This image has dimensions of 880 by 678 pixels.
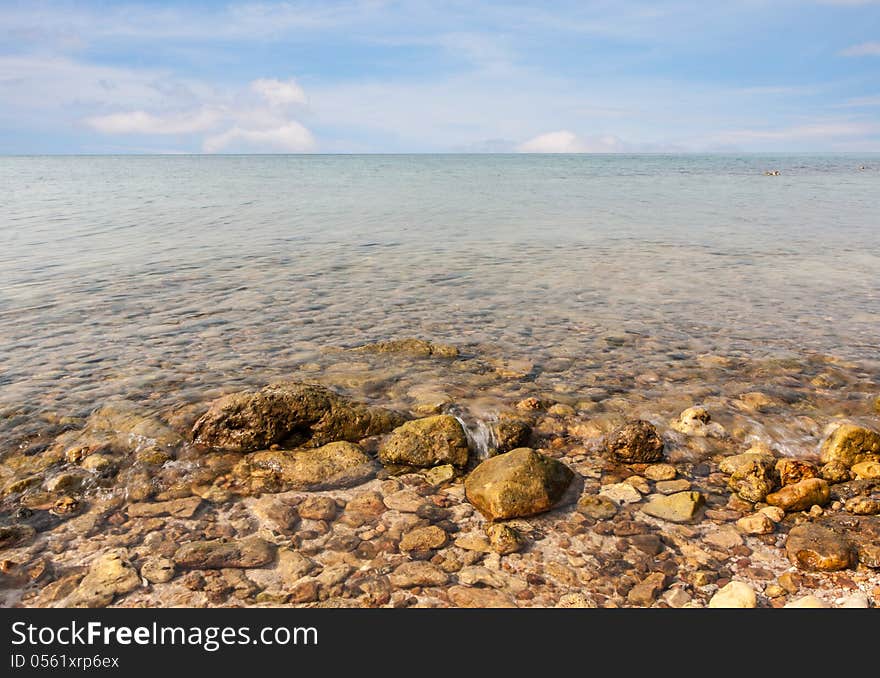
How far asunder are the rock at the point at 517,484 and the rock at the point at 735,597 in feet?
5.75

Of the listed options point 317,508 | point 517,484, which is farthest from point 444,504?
point 317,508

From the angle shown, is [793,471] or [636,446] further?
[636,446]

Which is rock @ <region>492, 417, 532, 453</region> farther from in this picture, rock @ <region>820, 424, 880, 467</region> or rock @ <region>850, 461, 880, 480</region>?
rock @ <region>850, 461, 880, 480</region>

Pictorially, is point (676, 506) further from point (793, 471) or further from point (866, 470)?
point (866, 470)

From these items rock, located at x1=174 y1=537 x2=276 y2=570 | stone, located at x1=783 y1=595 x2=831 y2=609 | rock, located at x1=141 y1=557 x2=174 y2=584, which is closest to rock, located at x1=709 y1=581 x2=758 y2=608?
stone, located at x1=783 y1=595 x2=831 y2=609

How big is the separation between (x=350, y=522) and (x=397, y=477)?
946mm

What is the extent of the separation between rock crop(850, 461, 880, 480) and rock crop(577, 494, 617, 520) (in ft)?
9.52

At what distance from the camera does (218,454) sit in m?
6.86

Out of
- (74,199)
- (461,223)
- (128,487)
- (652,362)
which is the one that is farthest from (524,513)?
(74,199)

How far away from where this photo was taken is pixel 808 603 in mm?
4473

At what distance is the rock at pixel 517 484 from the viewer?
574cm

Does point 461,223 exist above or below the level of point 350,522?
above

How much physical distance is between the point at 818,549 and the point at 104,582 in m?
6.20
